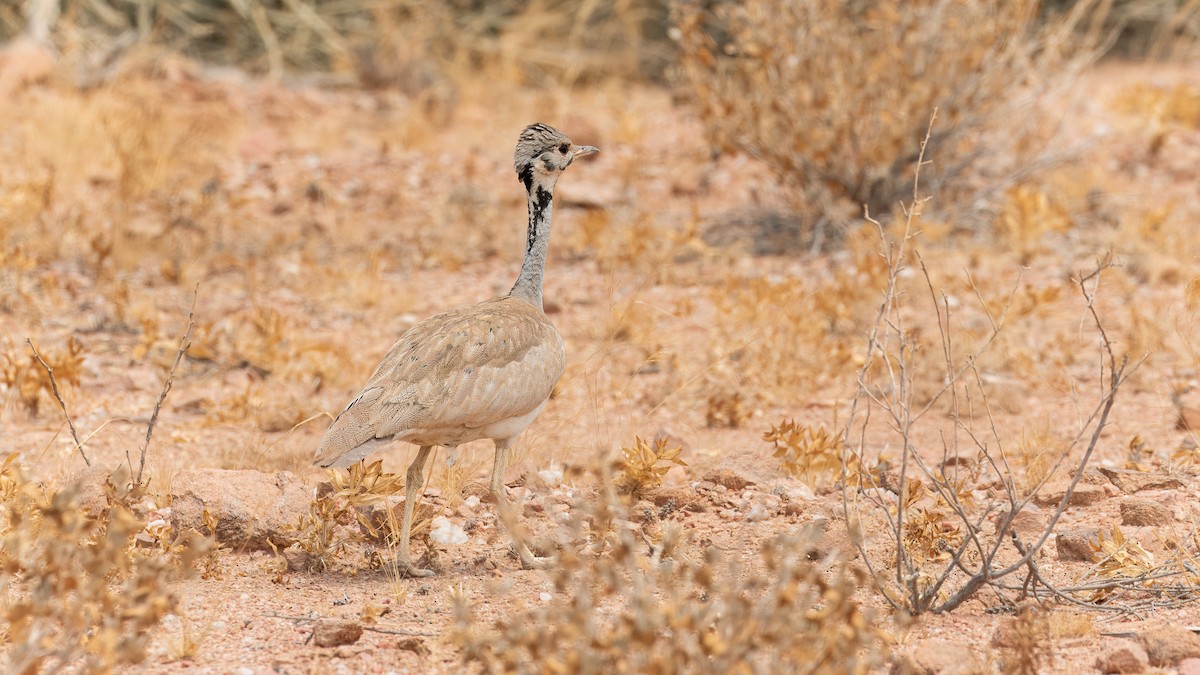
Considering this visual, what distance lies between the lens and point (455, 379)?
14.0 ft

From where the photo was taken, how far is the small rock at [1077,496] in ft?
16.1

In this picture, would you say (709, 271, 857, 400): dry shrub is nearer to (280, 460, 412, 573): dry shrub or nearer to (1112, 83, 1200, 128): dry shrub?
(280, 460, 412, 573): dry shrub

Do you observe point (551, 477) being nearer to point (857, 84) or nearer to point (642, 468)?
point (642, 468)

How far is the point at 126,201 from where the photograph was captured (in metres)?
8.58

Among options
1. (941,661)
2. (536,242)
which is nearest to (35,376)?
(536,242)

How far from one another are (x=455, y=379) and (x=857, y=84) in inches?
176

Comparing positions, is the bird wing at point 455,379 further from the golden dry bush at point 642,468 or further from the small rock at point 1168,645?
the small rock at point 1168,645

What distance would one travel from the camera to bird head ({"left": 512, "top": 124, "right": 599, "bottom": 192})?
507cm

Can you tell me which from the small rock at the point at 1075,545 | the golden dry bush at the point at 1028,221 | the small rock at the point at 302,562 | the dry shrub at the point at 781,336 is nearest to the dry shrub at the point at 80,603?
the small rock at the point at 302,562

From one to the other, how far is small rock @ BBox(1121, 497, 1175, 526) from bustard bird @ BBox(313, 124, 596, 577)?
2.02 meters

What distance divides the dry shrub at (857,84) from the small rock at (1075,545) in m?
3.64

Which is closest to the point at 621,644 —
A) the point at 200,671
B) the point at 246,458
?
the point at 200,671

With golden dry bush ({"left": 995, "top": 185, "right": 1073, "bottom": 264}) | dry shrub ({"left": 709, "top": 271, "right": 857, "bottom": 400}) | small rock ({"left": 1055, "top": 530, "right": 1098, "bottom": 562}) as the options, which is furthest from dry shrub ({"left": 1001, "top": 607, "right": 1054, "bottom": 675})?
golden dry bush ({"left": 995, "top": 185, "right": 1073, "bottom": 264})

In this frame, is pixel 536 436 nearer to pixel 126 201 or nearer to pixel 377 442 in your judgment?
pixel 377 442
